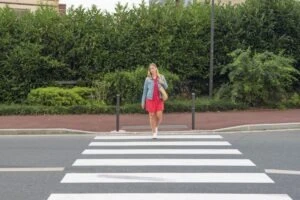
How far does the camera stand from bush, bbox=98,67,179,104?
20375 mm

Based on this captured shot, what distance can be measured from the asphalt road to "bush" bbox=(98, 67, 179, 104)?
6.00 meters

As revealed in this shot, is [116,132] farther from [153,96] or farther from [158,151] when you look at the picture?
[158,151]

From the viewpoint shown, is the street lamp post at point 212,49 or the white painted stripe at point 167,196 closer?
the white painted stripe at point 167,196

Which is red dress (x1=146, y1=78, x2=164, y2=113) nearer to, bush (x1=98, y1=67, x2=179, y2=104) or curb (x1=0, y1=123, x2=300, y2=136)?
curb (x1=0, y1=123, x2=300, y2=136)

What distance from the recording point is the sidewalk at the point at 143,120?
53.7 ft

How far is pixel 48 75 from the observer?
72.5ft

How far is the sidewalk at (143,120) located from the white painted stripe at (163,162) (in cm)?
493

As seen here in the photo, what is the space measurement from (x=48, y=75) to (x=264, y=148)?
38.4ft

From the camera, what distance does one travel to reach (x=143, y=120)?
17812 millimetres

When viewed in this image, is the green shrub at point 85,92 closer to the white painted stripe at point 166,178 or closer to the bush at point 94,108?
the bush at point 94,108

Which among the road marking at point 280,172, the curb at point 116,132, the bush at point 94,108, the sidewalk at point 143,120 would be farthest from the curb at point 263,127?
the road marking at point 280,172

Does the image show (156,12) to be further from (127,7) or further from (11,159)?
(11,159)

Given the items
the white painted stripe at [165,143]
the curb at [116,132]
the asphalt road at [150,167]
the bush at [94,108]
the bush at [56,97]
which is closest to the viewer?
A: the asphalt road at [150,167]

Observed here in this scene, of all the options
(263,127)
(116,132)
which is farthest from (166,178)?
(263,127)
